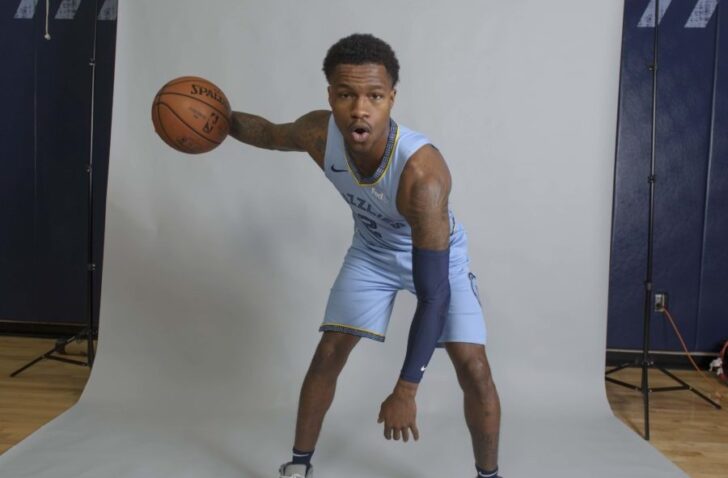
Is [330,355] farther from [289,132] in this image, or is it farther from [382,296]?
[289,132]

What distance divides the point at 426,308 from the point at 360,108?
0.54 m

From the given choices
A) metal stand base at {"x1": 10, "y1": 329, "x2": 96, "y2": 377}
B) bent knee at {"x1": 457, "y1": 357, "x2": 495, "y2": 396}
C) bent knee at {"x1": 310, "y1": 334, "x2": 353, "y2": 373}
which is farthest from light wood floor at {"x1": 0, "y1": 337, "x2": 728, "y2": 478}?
bent knee at {"x1": 310, "y1": 334, "x2": 353, "y2": 373}

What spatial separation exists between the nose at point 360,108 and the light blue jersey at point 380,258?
14 cm

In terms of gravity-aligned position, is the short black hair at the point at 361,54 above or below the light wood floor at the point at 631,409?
above

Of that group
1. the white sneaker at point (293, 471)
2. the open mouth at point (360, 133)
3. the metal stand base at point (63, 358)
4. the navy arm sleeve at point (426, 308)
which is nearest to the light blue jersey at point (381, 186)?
the open mouth at point (360, 133)

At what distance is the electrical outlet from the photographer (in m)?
3.52

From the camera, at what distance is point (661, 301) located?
3523 millimetres

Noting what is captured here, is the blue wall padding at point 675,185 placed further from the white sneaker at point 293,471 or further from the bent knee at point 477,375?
the white sneaker at point 293,471

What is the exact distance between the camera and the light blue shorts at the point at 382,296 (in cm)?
200

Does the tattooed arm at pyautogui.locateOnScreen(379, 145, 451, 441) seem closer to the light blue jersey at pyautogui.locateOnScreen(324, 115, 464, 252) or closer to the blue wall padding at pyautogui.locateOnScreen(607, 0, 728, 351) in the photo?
the light blue jersey at pyautogui.locateOnScreen(324, 115, 464, 252)

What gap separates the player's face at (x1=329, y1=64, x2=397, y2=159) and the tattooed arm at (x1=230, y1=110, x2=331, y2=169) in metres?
0.24

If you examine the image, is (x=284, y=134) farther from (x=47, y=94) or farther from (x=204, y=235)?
(x=47, y=94)

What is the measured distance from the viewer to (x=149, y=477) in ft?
7.20

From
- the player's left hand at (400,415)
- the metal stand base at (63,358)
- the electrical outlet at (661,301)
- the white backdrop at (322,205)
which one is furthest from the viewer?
the electrical outlet at (661,301)
